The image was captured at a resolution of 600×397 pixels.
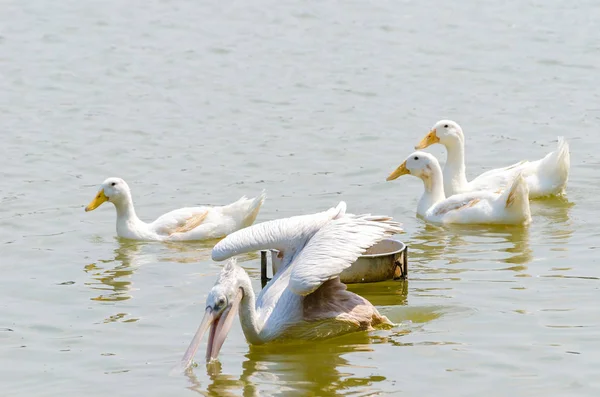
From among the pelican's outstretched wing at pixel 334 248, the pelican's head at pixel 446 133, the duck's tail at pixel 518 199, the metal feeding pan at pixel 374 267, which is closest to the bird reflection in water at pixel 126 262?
the metal feeding pan at pixel 374 267

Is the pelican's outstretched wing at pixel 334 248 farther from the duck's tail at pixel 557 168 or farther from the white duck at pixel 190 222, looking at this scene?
the duck's tail at pixel 557 168

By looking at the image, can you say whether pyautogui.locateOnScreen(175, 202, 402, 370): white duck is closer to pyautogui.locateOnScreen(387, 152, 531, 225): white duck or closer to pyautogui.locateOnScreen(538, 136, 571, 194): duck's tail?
pyautogui.locateOnScreen(387, 152, 531, 225): white duck

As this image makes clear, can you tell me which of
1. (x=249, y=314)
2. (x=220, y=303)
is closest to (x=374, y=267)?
(x=249, y=314)

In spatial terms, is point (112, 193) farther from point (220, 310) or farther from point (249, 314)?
point (220, 310)

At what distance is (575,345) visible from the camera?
793 centimetres

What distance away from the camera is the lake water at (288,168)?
25.7ft

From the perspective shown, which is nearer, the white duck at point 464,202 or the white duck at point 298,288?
the white duck at point 298,288

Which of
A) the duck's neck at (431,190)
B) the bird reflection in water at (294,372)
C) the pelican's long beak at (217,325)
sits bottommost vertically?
the bird reflection in water at (294,372)

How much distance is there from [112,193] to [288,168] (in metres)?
2.53

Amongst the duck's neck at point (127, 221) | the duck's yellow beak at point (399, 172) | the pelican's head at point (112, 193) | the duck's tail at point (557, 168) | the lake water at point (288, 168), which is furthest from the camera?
the duck's yellow beak at point (399, 172)

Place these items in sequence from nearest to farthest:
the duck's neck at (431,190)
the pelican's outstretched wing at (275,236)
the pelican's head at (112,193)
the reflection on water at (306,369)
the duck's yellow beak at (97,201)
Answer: the reflection on water at (306,369) < the pelican's outstretched wing at (275,236) < the pelican's head at (112,193) < the duck's yellow beak at (97,201) < the duck's neck at (431,190)

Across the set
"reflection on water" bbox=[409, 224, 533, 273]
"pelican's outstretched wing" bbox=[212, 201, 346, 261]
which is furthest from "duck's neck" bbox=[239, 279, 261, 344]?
"reflection on water" bbox=[409, 224, 533, 273]

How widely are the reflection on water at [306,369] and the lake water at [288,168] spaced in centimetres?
2

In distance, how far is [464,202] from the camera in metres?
11.7
